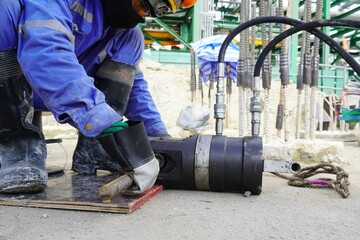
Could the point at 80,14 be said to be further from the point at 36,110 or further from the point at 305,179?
the point at 305,179

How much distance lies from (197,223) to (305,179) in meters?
0.66

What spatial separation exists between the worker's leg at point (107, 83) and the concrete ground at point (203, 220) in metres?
0.38

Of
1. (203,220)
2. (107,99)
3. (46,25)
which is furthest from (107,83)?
(203,220)

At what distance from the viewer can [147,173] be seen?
2.66ft

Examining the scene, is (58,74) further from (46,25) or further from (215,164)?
(215,164)

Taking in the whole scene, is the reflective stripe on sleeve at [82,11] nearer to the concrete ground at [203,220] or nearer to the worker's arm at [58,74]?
the worker's arm at [58,74]

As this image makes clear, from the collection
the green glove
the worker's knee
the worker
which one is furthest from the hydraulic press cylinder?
the worker's knee

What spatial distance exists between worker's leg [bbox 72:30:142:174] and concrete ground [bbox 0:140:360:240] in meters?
0.38

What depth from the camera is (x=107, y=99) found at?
120 cm

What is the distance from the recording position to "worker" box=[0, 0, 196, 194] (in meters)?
0.76

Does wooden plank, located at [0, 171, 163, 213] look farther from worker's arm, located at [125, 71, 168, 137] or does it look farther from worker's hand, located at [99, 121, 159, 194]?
worker's arm, located at [125, 71, 168, 137]

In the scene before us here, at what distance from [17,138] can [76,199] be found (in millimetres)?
309

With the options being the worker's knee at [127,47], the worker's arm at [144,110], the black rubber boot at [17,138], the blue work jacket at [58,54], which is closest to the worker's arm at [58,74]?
the blue work jacket at [58,54]

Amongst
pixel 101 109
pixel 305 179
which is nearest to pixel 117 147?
pixel 101 109
